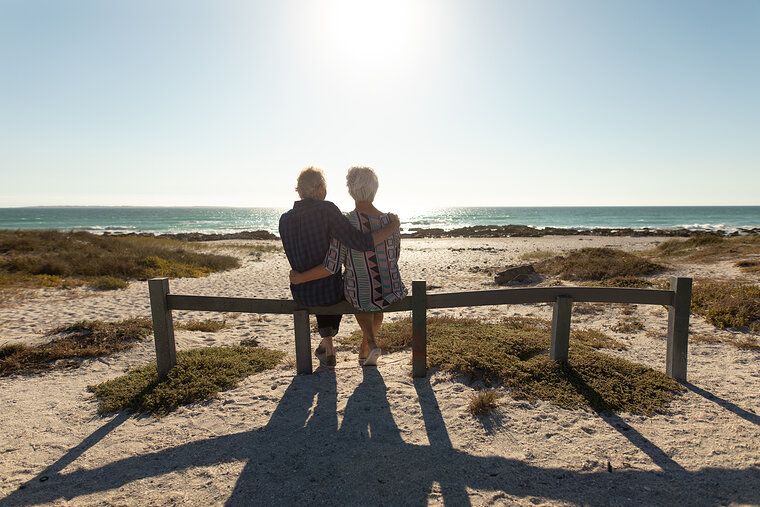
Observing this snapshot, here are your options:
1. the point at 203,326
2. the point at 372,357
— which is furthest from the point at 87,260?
the point at 372,357

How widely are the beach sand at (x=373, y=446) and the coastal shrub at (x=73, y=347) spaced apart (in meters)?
0.33

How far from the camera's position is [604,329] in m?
7.21

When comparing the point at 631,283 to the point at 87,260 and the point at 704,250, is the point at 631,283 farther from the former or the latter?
the point at 87,260

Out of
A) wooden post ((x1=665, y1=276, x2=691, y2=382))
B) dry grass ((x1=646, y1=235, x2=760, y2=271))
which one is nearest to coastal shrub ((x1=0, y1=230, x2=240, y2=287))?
wooden post ((x1=665, y1=276, x2=691, y2=382))

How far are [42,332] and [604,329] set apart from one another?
10286mm

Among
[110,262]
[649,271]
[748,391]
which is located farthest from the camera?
[110,262]

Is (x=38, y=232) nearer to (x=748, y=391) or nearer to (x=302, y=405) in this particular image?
(x=302, y=405)

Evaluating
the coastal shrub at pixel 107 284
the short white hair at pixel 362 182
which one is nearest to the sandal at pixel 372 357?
the short white hair at pixel 362 182

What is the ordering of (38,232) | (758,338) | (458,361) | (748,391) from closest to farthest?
(748,391) < (458,361) < (758,338) < (38,232)

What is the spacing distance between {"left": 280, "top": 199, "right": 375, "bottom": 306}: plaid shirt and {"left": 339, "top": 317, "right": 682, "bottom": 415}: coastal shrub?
1749 mm

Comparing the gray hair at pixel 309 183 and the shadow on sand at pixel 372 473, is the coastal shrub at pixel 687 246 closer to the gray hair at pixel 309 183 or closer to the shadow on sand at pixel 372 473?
the shadow on sand at pixel 372 473

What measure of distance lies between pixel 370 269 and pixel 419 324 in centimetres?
83

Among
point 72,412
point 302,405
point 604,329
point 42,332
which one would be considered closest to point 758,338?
point 604,329

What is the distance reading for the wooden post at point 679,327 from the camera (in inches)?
168
